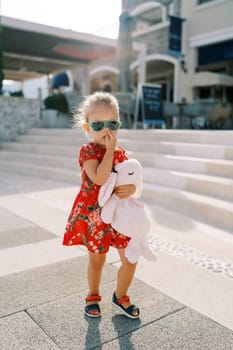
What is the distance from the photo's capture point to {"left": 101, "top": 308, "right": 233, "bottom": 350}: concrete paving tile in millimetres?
1734

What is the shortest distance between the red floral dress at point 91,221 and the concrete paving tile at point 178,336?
0.48 metres

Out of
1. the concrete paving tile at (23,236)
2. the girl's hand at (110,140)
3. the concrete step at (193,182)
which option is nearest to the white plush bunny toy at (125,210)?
the girl's hand at (110,140)

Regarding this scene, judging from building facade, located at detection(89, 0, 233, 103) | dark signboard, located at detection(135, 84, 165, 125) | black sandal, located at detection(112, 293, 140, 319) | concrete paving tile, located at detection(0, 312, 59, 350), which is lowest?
concrete paving tile, located at detection(0, 312, 59, 350)

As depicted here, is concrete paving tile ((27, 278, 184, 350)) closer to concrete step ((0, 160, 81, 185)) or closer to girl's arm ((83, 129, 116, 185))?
girl's arm ((83, 129, 116, 185))

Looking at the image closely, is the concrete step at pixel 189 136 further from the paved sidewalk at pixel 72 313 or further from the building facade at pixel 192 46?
the building facade at pixel 192 46

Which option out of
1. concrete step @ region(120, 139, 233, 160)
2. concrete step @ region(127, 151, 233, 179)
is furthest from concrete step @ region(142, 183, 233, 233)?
→ concrete step @ region(120, 139, 233, 160)

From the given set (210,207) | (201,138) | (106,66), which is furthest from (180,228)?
(106,66)

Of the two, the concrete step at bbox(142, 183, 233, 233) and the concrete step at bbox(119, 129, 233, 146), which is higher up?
the concrete step at bbox(119, 129, 233, 146)

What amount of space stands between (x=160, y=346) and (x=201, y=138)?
4613 mm

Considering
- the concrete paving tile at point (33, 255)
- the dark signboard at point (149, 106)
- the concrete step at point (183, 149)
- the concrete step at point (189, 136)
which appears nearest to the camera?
the concrete paving tile at point (33, 255)

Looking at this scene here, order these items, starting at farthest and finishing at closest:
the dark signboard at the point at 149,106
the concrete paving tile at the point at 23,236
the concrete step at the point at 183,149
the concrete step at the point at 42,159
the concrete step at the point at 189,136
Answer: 1. the dark signboard at the point at 149,106
2. the concrete step at the point at 42,159
3. the concrete step at the point at 189,136
4. the concrete step at the point at 183,149
5. the concrete paving tile at the point at 23,236

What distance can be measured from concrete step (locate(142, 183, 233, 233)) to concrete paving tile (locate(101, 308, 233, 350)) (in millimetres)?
1926

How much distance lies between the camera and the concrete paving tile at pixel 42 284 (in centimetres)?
214

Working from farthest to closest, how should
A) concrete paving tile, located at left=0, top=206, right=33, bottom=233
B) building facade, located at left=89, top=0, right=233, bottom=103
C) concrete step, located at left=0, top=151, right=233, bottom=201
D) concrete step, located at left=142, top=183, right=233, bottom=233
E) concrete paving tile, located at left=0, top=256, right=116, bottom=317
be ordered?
1. building facade, located at left=89, top=0, right=233, bottom=103
2. concrete step, located at left=0, top=151, right=233, bottom=201
3. concrete step, located at left=142, top=183, right=233, bottom=233
4. concrete paving tile, located at left=0, top=206, right=33, bottom=233
5. concrete paving tile, located at left=0, top=256, right=116, bottom=317
